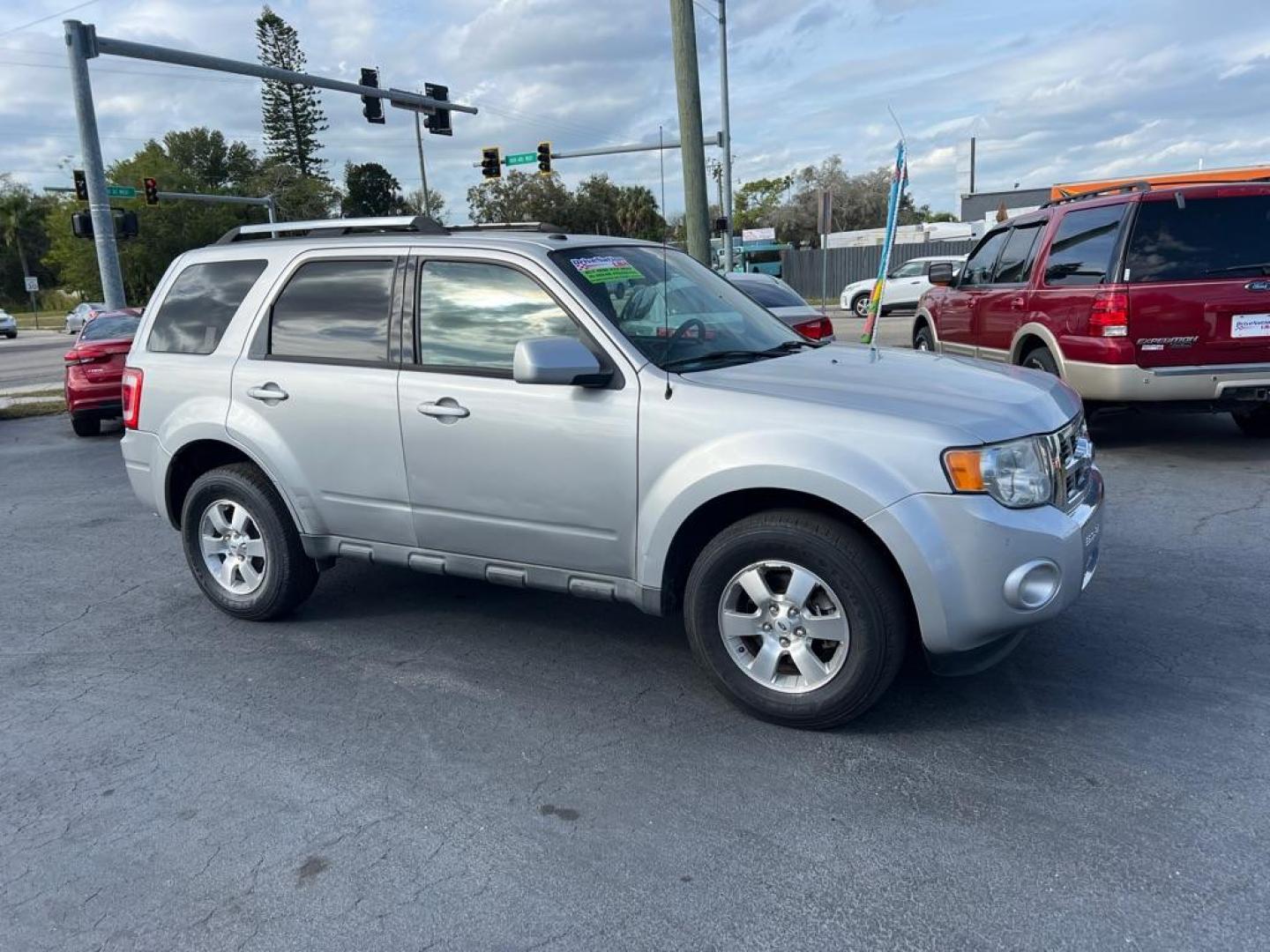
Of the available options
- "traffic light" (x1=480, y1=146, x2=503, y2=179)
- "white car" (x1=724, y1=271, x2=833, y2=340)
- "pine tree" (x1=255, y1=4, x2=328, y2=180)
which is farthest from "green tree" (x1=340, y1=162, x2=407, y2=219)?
"white car" (x1=724, y1=271, x2=833, y2=340)

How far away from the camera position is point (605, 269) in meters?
4.41

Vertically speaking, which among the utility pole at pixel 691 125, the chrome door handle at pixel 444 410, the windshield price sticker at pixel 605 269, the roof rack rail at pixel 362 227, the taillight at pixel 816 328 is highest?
the utility pole at pixel 691 125

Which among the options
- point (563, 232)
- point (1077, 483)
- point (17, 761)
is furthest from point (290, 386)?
point (1077, 483)

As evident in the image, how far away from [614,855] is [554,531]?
1.46m

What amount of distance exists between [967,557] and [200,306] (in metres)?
3.92

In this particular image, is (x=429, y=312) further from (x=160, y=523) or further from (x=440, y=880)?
(x=160, y=523)

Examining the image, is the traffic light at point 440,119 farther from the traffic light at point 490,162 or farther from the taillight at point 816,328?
the taillight at point 816,328

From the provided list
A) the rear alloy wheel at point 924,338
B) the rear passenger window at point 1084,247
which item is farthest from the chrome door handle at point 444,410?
the rear alloy wheel at point 924,338

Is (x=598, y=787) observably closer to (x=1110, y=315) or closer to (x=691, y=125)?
(x=1110, y=315)

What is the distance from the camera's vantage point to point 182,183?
2411 inches

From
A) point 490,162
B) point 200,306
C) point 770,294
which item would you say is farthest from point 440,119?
point 200,306

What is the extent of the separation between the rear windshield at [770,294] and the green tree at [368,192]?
63053mm

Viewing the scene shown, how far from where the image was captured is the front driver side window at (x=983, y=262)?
9367 millimetres

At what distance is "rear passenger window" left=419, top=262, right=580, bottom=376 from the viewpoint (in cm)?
423
